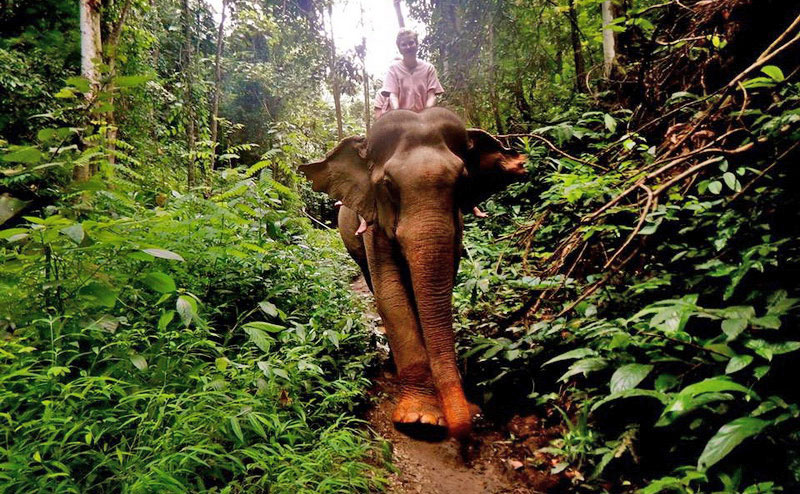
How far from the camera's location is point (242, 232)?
155 inches

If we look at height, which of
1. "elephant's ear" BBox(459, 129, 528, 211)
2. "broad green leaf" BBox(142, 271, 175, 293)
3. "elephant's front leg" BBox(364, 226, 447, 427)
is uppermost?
"elephant's ear" BBox(459, 129, 528, 211)

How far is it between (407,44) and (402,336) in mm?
3905

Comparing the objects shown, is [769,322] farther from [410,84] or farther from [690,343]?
[410,84]

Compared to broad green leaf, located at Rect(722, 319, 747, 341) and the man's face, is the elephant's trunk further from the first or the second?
the man's face

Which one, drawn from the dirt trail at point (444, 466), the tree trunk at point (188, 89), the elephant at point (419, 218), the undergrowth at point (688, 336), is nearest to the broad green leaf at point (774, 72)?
the undergrowth at point (688, 336)

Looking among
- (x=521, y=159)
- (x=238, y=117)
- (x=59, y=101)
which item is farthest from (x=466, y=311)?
(x=238, y=117)

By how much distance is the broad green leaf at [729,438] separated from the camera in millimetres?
1301

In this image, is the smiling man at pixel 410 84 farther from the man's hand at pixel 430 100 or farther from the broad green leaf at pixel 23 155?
the broad green leaf at pixel 23 155

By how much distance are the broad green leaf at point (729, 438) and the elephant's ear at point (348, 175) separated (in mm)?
2797

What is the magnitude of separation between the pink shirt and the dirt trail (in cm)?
403

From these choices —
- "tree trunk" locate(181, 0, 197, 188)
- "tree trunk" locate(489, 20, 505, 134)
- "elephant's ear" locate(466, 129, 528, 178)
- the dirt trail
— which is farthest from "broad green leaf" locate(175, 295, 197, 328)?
"tree trunk" locate(181, 0, 197, 188)

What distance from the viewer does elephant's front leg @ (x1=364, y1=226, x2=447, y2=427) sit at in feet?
9.37

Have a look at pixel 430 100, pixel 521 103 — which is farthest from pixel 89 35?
pixel 521 103

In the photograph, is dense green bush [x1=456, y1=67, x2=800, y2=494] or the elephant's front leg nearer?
dense green bush [x1=456, y1=67, x2=800, y2=494]
